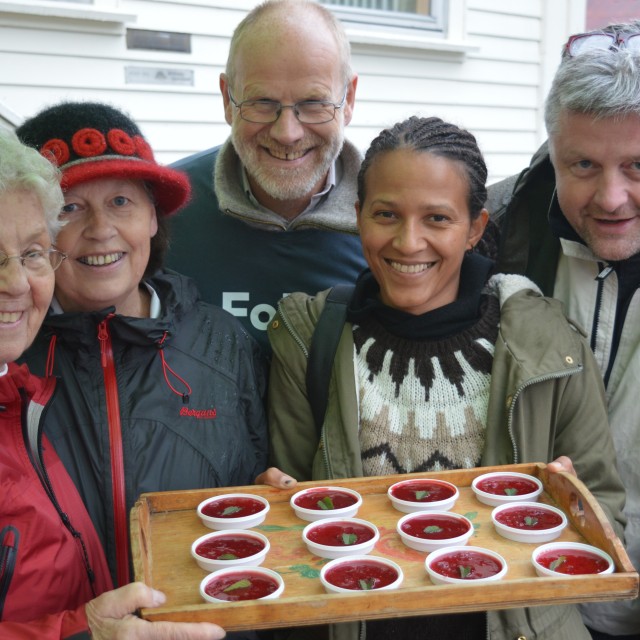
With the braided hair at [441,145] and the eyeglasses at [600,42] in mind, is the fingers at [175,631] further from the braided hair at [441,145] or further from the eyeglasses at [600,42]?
the eyeglasses at [600,42]

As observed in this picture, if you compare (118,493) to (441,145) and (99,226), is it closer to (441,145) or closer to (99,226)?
(99,226)

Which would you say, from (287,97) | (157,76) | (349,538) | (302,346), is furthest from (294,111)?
(157,76)

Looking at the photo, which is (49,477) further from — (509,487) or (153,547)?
(509,487)

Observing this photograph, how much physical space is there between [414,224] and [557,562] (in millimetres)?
1120

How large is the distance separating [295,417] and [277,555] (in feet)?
2.03

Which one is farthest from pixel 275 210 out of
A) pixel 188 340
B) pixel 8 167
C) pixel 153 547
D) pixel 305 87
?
pixel 153 547

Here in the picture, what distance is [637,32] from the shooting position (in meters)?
2.51

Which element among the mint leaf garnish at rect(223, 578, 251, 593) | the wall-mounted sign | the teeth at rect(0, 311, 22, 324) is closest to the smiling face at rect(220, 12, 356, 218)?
the teeth at rect(0, 311, 22, 324)

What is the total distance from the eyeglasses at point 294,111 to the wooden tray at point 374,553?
1.54 meters

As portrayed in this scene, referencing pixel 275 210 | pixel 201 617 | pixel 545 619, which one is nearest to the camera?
pixel 201 617

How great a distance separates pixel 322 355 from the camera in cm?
255

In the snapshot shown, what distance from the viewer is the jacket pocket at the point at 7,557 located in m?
1.89

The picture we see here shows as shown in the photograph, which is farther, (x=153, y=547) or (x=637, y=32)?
(x=637, y=32)

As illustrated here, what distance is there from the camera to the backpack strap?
253 cm
